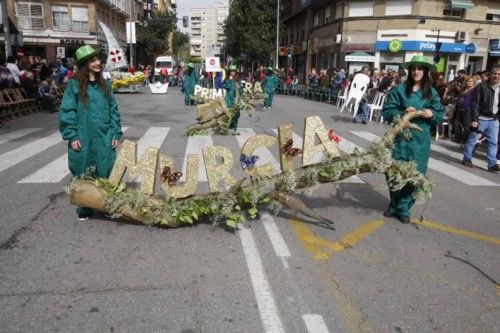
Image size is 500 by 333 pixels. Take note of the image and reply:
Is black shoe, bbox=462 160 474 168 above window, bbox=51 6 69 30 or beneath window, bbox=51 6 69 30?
→ beneath

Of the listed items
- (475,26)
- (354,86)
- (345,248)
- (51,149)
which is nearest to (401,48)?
(475,26)

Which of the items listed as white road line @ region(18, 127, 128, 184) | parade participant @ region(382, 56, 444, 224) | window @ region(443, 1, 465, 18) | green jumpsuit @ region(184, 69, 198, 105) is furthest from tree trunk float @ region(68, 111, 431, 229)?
window @ region(443, 1, 465, 18)

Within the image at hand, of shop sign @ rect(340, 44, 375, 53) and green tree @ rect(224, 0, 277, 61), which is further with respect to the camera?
green tree @ rect(224, 0, 277, 61)

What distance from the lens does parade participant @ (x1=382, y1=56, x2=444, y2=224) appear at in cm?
497

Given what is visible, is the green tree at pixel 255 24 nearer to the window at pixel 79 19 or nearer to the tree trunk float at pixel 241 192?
the window at pixel 79 19

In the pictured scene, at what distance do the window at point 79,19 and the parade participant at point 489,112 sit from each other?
38402mm

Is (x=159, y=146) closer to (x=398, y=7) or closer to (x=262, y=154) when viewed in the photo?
(x=262, y=154)

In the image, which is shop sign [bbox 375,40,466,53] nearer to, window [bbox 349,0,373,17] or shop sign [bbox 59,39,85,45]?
window [bbox 349,0,373,17]

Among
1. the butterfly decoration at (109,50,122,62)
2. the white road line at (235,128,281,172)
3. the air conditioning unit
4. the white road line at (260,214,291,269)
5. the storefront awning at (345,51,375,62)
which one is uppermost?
the air conditioning unit

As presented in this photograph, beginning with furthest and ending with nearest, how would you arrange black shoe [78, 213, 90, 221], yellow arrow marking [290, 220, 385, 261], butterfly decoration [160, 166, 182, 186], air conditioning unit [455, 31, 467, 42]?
air conditioning unit [455, 31, 467, 42] → black shoe [78, 213, 90, 221] → butterfly decoration [160, 166, 182, 186] → yellow arrow marking [290, 220, 385, 261]

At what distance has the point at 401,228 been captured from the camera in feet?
16.8

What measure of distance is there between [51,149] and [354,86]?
10.3 m

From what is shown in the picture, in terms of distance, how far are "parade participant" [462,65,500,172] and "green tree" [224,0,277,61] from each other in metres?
35.9

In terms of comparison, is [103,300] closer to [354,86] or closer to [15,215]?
[15,215]
